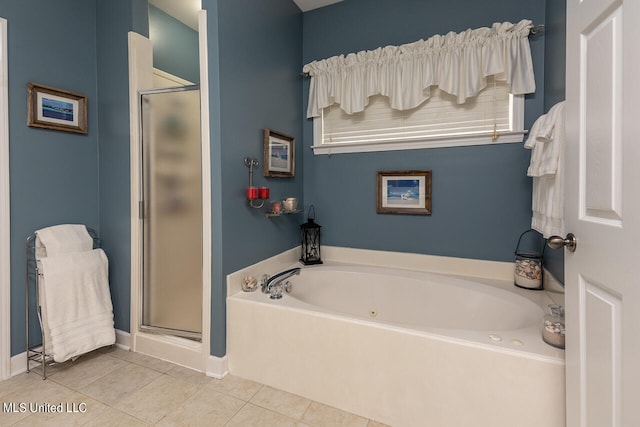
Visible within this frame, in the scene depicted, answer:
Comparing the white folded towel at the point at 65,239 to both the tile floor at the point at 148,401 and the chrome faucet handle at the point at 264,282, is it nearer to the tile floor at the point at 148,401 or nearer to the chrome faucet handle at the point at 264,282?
the tile floor at the point at 148,401

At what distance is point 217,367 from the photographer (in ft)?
6.11

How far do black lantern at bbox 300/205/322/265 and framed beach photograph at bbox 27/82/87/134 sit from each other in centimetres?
176

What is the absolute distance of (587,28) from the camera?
96 cm

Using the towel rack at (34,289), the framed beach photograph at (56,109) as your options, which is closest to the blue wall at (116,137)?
the framed beach photograph at (56,109)

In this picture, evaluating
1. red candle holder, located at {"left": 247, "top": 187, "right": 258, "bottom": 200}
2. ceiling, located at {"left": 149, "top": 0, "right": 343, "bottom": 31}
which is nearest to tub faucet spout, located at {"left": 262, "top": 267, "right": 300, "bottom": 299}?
red candle holder, located at {"left": 247, "top": 187, "right": 258, "bottom": 200}

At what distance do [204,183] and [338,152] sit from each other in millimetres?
1196

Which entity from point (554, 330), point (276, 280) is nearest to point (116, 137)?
point (276, 280)

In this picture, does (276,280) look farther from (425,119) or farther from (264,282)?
(425,119)

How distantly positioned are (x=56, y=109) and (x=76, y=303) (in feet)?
4.11

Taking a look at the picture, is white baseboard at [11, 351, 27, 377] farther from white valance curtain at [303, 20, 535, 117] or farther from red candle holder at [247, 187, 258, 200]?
white valance curtain at [303, 20, 535, 117]

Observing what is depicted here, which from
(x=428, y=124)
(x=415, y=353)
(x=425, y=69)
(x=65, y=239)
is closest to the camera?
(x=415, y=353)

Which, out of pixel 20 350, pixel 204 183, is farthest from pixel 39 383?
pixel 204 183

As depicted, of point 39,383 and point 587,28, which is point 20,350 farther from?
point 587,28

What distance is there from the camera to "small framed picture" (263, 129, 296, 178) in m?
2.20
